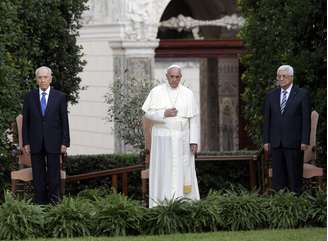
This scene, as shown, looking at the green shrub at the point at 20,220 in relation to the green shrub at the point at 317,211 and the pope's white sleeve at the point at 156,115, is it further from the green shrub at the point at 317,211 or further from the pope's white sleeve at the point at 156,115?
the green shrub at the point at 317,211

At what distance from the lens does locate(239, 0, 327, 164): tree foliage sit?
16875 mm

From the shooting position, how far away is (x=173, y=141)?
15.7 m

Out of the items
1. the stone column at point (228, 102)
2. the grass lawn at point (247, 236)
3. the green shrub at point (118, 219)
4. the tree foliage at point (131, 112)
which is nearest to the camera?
the grass lawn at point (247, 236)

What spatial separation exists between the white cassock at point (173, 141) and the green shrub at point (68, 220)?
2.05m

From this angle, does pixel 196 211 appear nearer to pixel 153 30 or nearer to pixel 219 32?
pixel 153 30

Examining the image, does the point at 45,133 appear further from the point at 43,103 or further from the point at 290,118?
the point at 290,118

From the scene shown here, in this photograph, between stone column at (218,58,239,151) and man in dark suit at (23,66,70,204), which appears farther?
stone column at (218,58,239,151)

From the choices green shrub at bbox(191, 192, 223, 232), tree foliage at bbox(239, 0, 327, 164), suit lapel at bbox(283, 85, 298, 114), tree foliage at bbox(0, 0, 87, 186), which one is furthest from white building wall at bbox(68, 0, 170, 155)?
green shrub at bbox(191, 192, 223, 232)

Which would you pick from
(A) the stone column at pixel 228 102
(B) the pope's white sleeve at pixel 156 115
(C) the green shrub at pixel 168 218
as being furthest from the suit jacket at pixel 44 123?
(A) the stone column at pixel 228 102

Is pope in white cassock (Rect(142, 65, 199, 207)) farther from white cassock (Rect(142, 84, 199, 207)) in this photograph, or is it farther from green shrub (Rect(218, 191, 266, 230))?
green shrub (Rect(218, 191, 266, 230))

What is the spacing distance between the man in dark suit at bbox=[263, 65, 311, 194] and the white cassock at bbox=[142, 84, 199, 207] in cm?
89

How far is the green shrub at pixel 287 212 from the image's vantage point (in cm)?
1398

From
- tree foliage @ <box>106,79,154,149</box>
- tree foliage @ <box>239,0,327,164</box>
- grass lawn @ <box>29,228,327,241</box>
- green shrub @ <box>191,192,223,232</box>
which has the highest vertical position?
tree foliage @ <box>239,0,327,164</box>

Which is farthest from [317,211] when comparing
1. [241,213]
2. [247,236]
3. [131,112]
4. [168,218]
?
[131,112]
